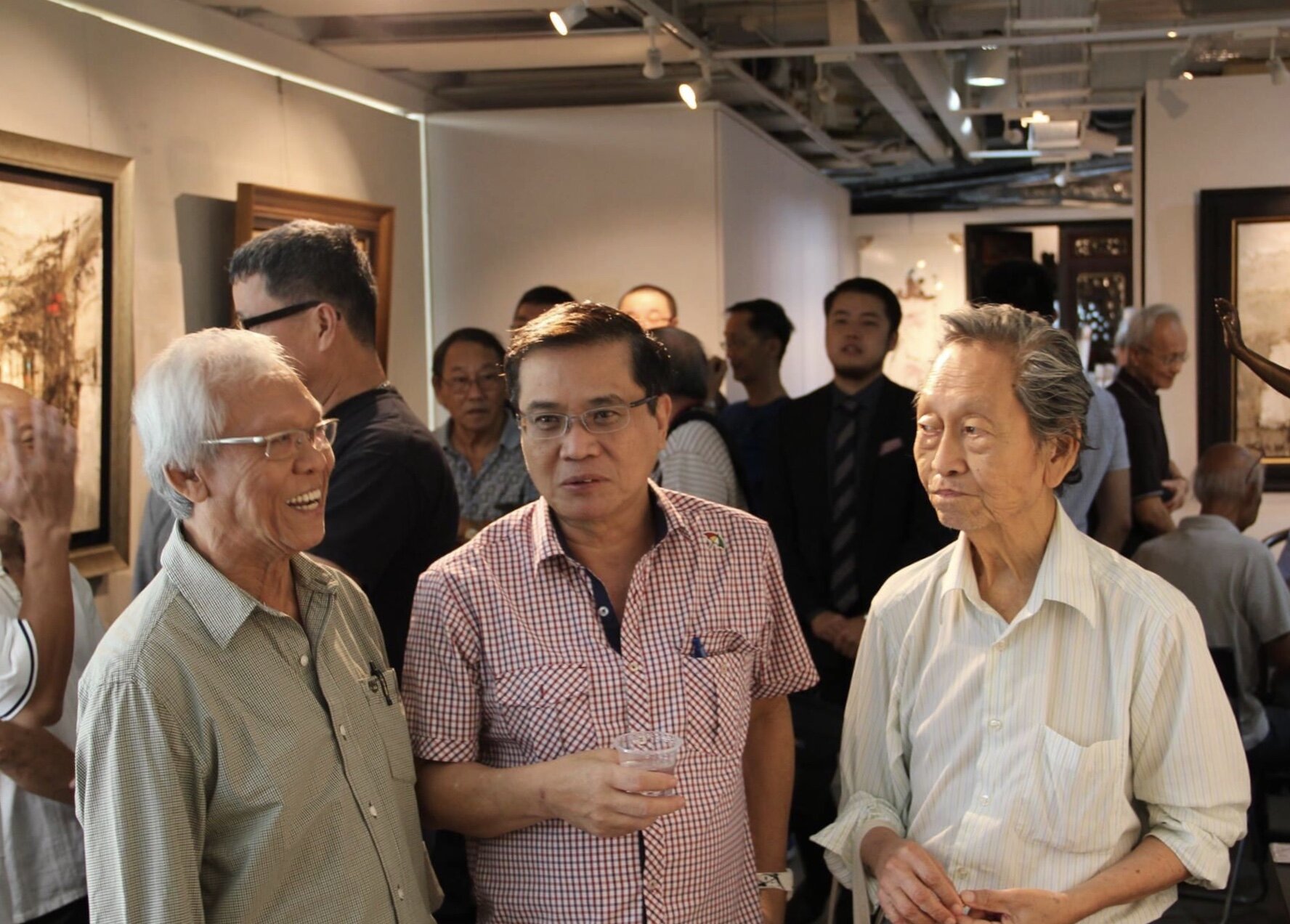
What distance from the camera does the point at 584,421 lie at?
2090 millimetres

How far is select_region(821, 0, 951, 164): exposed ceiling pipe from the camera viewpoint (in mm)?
6223

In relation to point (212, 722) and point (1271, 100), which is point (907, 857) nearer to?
point (212, 722)

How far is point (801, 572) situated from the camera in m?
4.40

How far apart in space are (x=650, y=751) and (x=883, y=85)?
6694 mm

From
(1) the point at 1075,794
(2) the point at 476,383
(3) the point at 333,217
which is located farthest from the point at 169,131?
(1) the point at 1075,794

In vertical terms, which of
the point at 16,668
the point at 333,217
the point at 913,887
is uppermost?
the point at 333,217

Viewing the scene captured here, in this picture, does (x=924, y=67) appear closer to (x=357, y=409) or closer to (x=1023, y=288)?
(x=1023, y=288)

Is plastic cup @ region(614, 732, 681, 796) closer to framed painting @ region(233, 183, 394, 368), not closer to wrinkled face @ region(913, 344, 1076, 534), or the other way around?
wrinkled face @ region(913, 344, 1076, 534)

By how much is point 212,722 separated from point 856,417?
3.01 m

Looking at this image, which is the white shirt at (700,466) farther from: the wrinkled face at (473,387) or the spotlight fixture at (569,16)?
the spotlight fixture at (569,16)

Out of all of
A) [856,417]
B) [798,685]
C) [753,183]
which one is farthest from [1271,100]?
[798,685]

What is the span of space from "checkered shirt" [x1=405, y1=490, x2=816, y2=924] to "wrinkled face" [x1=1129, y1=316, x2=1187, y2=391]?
407cm

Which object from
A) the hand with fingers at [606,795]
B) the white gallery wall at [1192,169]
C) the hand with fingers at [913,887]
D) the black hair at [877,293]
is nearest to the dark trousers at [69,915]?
the hand with fingers at [606,795]

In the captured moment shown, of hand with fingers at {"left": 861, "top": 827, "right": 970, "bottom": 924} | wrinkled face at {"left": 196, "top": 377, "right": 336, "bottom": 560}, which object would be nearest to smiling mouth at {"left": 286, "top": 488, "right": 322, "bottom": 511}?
wrinkled face at {"left": 196, "top": 377, "right": 336, "bottom": 560}
